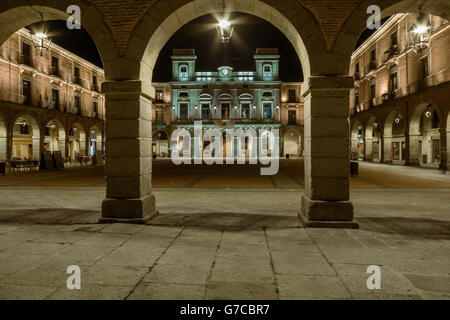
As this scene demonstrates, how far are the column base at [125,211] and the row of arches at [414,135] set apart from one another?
789 inches

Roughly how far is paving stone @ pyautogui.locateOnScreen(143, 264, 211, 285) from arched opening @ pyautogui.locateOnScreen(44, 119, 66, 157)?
2904cm

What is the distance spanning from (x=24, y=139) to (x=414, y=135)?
118ft

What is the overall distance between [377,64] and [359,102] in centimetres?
531

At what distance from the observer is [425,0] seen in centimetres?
531

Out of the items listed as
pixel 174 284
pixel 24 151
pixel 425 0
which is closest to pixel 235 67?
pixel 24 151

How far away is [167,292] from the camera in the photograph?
278 centimetres

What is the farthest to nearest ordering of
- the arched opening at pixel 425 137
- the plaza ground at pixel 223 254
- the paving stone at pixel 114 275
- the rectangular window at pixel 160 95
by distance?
the rectangular window at pixel 160 95 < the arched opening at pixel 425 137 < the paving stone at pixel 114 275 < the plaza ground at pixel 223 254

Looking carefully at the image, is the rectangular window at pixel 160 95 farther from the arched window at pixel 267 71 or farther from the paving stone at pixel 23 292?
the paving stone at pixel 23 292

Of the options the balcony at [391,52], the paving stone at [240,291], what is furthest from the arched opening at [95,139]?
the paving stone at [240,291]

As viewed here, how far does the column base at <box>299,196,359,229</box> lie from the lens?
5.10 meters

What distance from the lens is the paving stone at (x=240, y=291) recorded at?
2.71m

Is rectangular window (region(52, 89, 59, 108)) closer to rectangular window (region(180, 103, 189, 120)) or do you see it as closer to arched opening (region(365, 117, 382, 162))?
rectangular window (region(180, 103, 189, 120))
